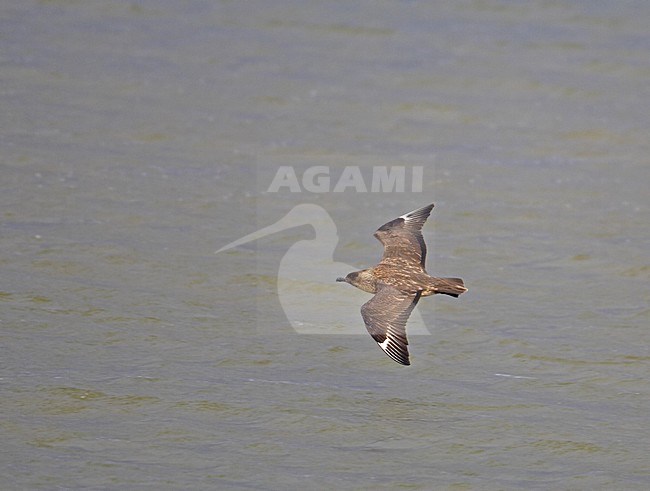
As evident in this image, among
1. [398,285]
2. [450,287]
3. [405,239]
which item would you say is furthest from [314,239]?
[450,287]

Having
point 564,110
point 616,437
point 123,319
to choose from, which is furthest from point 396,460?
point 564,110

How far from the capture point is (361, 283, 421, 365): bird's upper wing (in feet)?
21.2

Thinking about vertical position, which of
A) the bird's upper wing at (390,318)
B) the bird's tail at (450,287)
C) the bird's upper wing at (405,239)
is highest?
the bird's upper wing at (405,239)

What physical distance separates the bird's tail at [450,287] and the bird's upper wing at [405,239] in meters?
0.47

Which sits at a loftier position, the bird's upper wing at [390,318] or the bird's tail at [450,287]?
the bird's tail at [450,287]

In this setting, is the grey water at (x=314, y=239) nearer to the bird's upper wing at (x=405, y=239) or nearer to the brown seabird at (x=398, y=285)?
the brown seabird at (x=398, y=285)

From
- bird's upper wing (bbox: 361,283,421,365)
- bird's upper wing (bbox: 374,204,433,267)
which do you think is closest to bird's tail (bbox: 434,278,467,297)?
bird's upper wing (bbox: 361,283,421,365)

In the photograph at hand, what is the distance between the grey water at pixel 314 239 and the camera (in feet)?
20.6

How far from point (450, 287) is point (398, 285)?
0.35 m

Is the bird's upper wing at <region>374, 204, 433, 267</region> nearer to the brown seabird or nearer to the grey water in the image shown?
the brown seabird

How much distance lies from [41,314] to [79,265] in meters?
0.87

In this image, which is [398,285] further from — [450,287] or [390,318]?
[390,318]

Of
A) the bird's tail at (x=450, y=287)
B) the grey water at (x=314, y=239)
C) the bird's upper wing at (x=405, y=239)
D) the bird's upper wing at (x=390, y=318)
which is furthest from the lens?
the bird's upper wing at (x=405, y=239)

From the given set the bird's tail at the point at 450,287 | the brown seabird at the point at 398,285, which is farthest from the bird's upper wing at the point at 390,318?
the bird's tail at the point at 450,287
